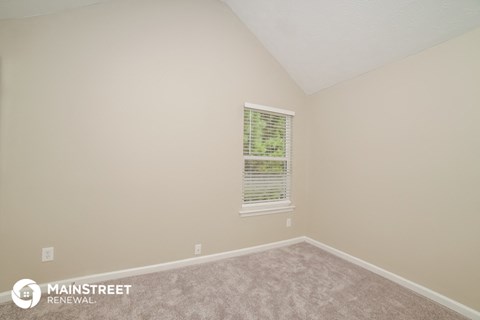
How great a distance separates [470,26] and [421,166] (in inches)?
47.7

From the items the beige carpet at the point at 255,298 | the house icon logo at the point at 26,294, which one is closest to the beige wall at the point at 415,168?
the beige carpet at the point at 255,298

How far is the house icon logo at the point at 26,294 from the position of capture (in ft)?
5.49

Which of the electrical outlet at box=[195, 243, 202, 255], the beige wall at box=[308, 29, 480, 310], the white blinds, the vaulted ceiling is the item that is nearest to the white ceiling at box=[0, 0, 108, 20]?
the vaulted ceiling

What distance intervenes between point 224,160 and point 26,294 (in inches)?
86.6

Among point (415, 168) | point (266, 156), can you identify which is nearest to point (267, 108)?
point (266, 156)

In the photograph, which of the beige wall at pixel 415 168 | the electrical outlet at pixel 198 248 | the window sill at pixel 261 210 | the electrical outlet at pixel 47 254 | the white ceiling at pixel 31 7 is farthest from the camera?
the window sill at pixel 261 210

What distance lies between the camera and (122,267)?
2.11 m

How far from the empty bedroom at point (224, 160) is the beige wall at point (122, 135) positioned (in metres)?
0.01

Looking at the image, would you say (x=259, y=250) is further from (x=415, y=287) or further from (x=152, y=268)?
(x=415, y=287)

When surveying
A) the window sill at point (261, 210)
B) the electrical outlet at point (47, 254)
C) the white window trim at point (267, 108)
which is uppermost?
the white window trim at point (267, 108)

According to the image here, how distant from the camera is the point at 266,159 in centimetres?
297

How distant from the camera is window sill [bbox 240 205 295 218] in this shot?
2750mm

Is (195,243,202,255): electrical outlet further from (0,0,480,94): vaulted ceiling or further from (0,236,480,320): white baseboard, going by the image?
(0,0,480,94): vaulted ceiling

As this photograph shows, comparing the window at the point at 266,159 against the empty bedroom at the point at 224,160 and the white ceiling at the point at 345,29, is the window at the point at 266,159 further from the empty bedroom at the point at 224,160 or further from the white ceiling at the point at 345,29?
the white ceiling at the point at 345,29
